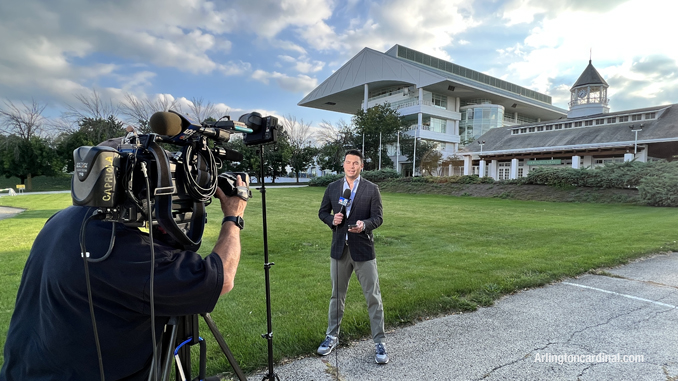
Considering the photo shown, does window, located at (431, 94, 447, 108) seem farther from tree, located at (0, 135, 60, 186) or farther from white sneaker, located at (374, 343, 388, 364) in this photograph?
white sneaker, located at (374, 343, 388, 364)

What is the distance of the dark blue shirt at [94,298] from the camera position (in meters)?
1.34

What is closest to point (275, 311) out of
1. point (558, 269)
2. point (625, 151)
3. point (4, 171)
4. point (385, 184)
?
point (558, 269)

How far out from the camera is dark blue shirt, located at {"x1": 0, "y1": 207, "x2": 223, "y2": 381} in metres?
1.34

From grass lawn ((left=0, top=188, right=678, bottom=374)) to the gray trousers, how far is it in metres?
0.35

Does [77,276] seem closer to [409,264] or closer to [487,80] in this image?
[409,264]

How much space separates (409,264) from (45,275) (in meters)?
6.53

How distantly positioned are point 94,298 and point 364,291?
2.70 metres

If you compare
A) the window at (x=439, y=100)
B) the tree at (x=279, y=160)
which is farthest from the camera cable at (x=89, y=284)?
the window at (x=439, y=100)

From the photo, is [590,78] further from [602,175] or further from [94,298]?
[94,298]

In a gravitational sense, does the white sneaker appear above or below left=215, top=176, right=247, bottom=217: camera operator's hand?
below

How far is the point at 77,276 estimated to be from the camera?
1.33 metres

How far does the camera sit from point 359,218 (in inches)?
153

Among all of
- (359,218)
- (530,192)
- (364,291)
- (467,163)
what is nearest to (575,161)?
(530,192)

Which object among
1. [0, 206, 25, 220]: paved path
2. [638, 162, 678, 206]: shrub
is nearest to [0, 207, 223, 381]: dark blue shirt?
[0, 206, 25, 220]: paved path
